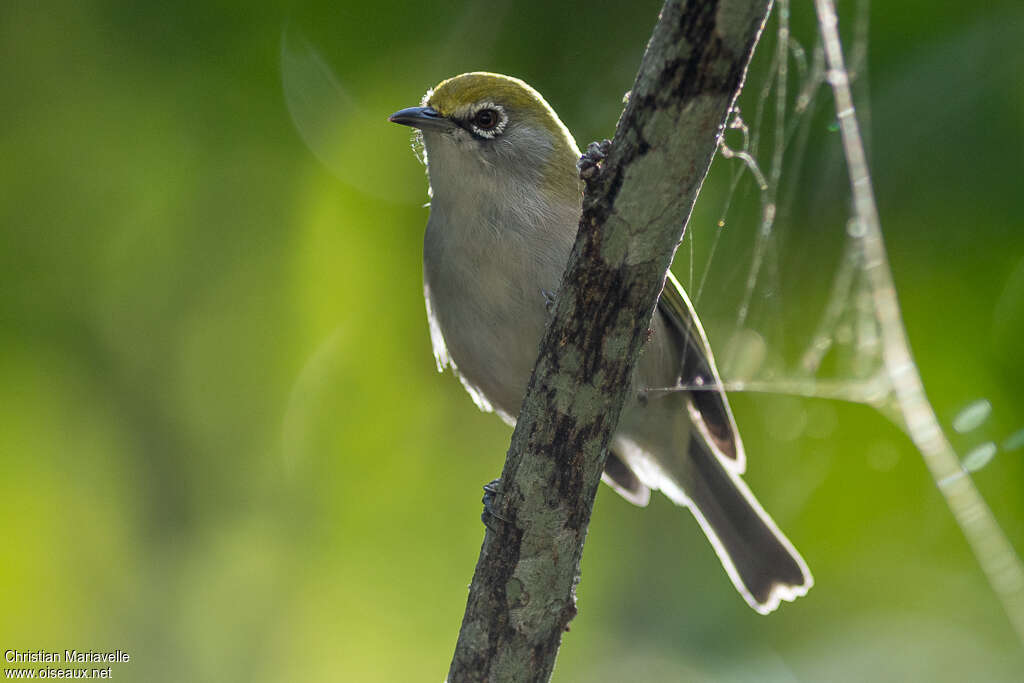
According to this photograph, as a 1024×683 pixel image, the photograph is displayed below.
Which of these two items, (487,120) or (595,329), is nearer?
(595,329)

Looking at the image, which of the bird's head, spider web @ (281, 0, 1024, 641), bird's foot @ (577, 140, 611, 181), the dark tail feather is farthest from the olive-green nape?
bird's foot @ (577, 140, 611, 181)

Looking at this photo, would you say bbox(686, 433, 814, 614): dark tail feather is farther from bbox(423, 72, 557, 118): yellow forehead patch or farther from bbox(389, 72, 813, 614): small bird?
bbox(423, 72, 557, 118): yellow forehead patch

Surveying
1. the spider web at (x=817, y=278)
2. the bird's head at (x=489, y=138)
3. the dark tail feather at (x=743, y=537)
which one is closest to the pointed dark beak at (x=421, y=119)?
the bird's head at (x=489, y=138)

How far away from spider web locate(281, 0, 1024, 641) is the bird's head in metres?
0.61

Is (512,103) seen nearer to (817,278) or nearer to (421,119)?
(421,119)

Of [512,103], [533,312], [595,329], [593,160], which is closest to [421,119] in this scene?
[512,103]

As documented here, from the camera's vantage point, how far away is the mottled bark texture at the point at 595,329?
1.77 meters

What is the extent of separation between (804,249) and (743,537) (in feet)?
4.46

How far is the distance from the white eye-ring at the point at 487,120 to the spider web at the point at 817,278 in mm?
909

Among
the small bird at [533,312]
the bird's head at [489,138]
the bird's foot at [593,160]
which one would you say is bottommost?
the bird's foot at [593,160]

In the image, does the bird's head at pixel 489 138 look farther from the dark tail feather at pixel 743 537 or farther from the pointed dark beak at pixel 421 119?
the dark tail feather at pixel 743 537

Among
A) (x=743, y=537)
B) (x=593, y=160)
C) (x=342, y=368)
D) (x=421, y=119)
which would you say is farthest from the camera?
(x=743, y=537)

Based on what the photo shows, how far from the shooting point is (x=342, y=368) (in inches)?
152

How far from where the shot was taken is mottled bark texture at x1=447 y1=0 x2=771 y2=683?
1.77 metres
